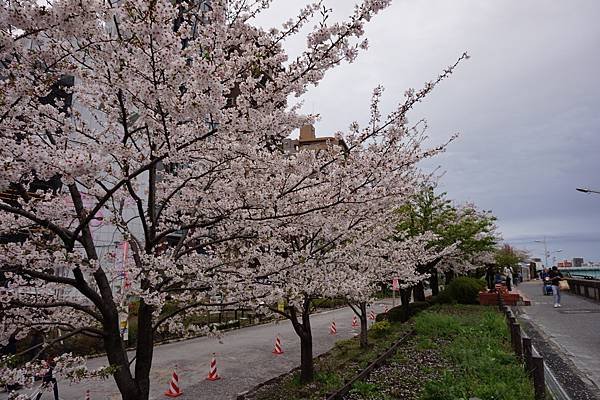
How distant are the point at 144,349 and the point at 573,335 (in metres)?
12.7

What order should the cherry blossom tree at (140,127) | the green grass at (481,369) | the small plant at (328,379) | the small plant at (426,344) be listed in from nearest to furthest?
1. the cherry blossom tree at (140,127)
2. the green grass at (481,369)
3. the small plant at (328,379)
4. the small plant at (426,344)

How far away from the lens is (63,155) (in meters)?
3.19

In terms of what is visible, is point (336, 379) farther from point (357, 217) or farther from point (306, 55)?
point (306, 55)

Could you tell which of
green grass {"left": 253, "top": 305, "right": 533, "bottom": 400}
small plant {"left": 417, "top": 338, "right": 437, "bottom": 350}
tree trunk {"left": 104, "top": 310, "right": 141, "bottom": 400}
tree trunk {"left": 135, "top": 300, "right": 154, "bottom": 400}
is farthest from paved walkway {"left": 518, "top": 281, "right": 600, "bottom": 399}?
tree trunk {"left": 104, "top": 310, "right": 141, "bottom": 400}

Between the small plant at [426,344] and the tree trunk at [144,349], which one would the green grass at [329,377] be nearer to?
the small plant at [426,344]

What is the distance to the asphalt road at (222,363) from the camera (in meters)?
11.0

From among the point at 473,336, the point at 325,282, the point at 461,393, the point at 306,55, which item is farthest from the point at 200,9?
the point at 473,336

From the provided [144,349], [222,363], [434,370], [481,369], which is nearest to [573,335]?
[434,370]

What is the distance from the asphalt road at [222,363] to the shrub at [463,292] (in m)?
5.90

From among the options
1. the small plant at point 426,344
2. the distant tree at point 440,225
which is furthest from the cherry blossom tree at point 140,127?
the distant tree at point 440,225

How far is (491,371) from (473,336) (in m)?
4.18

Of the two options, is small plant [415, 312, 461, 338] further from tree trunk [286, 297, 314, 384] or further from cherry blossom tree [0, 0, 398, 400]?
cherry blossom tree [0, 0, 398, 400]

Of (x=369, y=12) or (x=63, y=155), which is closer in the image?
(x=63, y=155)

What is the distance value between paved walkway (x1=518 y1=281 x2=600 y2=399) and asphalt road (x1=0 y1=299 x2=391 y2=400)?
629 cm
